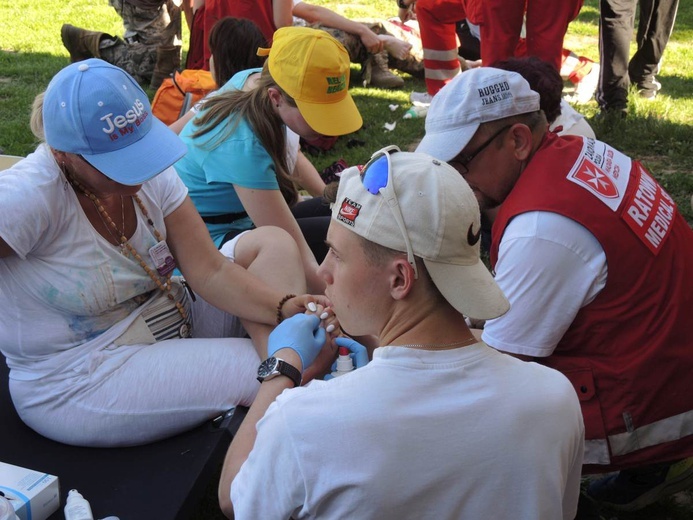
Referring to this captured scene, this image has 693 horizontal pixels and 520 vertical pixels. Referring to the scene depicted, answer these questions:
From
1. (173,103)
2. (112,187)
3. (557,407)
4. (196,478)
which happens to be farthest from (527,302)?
(173,103)

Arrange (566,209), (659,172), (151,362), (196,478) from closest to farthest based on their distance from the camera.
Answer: (566,209) < (196,478) < (151,362) < (659,172)

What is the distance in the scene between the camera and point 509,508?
140 centimetres

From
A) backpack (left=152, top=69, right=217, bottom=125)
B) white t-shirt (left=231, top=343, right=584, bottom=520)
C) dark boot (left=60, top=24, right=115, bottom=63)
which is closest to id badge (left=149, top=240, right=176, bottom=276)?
white t-shirt (left=231, top=343, right=584, bottom=520)

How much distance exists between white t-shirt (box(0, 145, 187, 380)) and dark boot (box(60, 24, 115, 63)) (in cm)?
576

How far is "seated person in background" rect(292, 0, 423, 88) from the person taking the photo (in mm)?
7098

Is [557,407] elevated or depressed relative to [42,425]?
elevated

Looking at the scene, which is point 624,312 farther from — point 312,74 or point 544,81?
point 312,74

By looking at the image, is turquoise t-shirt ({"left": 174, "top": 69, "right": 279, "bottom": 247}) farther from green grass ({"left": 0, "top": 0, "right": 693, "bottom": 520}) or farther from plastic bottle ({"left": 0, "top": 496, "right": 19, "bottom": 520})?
plastic bottle ({"left": 0, "top": 496, "right": 19, "bottom": 520})

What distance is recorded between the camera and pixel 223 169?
3195 mm

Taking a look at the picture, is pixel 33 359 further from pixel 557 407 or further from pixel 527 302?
pixel 557 407

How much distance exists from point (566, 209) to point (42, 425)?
5.42ft

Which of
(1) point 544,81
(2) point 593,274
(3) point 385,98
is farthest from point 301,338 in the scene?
(3) point 385,98

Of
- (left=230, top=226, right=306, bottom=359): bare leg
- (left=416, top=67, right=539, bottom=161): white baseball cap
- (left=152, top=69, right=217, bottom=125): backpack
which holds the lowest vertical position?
(left=152, top=69, right=217, bottom=125): backpack

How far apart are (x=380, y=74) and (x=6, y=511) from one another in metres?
6.47
